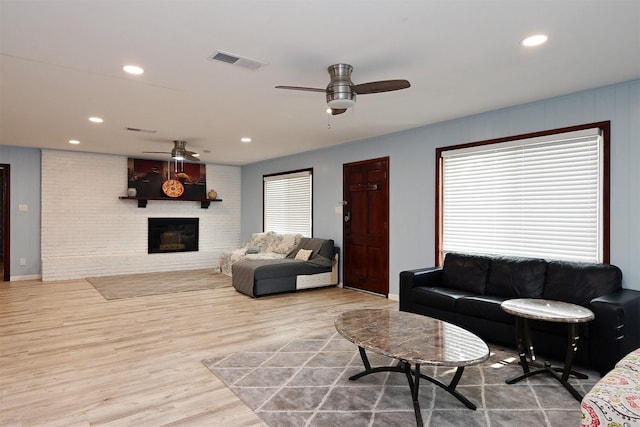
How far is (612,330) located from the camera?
2930 mm

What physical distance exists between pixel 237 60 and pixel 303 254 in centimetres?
422

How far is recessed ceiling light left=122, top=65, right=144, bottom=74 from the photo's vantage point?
3.19 m

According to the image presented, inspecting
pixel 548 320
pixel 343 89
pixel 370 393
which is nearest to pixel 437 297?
pixel 548 320

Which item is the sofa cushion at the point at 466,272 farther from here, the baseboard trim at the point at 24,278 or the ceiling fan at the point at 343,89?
the baseboard trim at the point at 24,278

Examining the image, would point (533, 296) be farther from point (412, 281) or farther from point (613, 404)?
point (613, 404)

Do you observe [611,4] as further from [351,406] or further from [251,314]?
[251,314]

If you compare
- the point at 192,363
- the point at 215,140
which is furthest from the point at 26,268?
the point at 192,363

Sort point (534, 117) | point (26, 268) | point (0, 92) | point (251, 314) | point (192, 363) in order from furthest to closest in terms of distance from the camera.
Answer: point (26, 268) < point (251, 314) < point (534, 117) < point (0, 92) < point (192, 363)

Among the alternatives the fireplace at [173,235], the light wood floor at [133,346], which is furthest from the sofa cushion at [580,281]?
the fireplace at [173,235]

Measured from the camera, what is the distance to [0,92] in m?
3.83

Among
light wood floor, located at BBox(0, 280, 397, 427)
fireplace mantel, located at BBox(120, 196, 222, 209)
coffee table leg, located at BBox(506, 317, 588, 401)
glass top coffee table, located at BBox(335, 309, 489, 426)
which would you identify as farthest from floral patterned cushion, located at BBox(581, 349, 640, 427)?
fireplace mantel, located at BBox(120, 196, 222, 209)

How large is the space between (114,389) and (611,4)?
13.5ft

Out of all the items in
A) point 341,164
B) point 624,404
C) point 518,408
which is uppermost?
point 341,164

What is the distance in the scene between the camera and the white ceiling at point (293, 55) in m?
2.30
